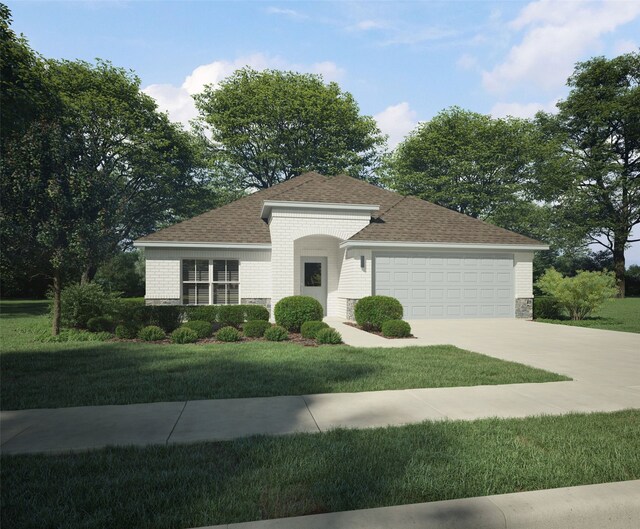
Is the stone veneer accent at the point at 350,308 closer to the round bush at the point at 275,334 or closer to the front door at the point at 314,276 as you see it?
the front door at the point at 314,276

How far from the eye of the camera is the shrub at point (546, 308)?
60.0ft

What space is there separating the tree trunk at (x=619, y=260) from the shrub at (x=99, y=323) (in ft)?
121

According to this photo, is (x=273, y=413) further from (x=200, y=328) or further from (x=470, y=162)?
(x=470, y=162)

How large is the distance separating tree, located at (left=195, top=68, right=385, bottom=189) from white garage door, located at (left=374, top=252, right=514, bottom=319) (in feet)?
62.5

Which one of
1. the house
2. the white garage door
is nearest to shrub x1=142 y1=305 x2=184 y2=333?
the house

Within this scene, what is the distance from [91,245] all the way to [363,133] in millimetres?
28158

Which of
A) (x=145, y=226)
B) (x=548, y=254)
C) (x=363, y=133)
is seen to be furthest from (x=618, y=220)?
(x=145, y=226)

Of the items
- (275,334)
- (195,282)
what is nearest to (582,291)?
(275,334)

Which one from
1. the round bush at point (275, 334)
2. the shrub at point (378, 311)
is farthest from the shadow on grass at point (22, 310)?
the shrub at point (378, 311)

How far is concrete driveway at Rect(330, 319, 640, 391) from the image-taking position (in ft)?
25.7

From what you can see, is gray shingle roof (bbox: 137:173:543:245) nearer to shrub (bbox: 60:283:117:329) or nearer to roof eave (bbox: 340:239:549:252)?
roof eave (bbox: 340:239:549:252)

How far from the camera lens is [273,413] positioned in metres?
5.21

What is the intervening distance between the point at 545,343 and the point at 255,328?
8042 mm

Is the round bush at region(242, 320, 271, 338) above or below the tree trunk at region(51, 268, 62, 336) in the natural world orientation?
below
